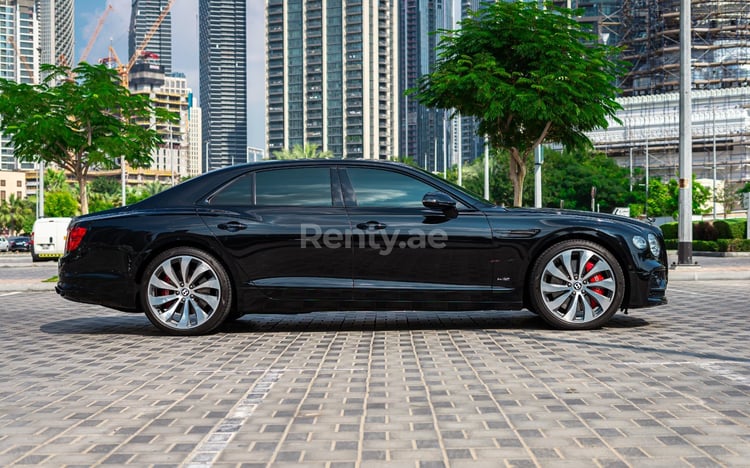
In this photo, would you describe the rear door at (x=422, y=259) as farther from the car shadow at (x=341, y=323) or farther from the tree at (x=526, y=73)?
the tree at (x=526, y=73)

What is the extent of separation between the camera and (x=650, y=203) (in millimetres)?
71562

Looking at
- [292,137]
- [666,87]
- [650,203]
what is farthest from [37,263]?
[292,137]

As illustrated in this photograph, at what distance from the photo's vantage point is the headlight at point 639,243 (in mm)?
7574

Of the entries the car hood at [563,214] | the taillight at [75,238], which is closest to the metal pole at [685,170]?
the car hood at [563,214]

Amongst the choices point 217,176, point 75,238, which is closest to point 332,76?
point 217,176

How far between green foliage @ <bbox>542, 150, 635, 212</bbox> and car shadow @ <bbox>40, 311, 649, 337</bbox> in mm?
68713

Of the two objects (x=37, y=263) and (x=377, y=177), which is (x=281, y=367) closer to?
(x=377, y=177)

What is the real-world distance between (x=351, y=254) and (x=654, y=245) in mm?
2789

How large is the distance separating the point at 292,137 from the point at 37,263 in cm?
14910

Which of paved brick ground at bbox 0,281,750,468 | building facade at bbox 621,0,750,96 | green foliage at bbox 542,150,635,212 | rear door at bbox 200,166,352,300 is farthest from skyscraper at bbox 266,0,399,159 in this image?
paved brick ground at bbox 0,281,750,468

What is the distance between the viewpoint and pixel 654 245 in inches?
302

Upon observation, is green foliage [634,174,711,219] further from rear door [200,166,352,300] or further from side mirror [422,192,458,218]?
rear door [200,166,352,300]

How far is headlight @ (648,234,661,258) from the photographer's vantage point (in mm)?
7637

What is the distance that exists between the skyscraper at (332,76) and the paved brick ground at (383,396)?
170256mm
